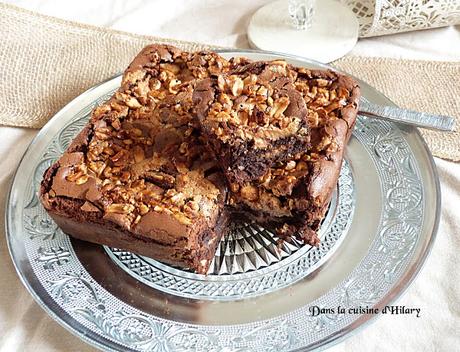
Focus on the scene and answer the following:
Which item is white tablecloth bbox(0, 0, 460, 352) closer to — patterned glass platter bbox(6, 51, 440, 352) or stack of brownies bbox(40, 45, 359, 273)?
patterned glass platter bbox(6, 51, 440, 352)

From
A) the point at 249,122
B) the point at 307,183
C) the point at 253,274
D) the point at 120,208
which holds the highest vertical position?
the point at 249,122

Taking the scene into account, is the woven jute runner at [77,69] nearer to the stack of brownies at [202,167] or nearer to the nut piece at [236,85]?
the stack of brownies at [202,167]

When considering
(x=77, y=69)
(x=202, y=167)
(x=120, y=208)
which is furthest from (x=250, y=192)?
Result: (x=77, y=69)

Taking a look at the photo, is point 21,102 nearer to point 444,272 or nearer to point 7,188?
point 7,188

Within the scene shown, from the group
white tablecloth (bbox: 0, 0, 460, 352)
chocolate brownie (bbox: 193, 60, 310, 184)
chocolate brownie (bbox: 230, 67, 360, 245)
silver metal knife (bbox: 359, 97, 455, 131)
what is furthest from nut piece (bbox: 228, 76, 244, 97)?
white tablecloth (bbox: 0, 0, 460, 352)

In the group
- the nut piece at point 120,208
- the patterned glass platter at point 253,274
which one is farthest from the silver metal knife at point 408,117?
the nut piece at point 120,208

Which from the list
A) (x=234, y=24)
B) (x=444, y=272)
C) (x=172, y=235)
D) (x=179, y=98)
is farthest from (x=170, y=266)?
(x=234, y=24)

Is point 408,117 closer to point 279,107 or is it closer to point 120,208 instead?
point 279,107
